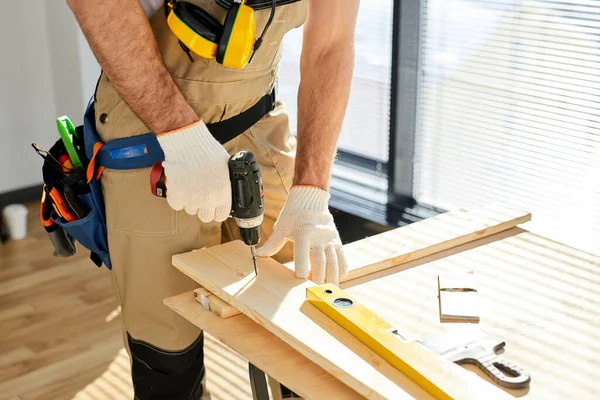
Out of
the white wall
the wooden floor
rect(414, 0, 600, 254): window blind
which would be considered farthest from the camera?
the white wall

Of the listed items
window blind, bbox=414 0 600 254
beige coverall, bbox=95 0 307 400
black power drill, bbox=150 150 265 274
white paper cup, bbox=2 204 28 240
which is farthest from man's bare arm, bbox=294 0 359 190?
white paper cup, bbox=2 204 28 240

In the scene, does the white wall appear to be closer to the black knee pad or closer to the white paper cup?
the white paper cup

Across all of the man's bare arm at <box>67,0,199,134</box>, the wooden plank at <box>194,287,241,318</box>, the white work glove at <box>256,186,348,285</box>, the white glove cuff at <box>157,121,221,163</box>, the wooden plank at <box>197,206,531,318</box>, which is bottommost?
the wooden plank at <box>194,287,241,318</box>

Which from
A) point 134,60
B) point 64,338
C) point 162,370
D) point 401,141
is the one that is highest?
point 134,60

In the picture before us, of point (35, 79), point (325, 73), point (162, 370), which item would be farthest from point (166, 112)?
point (35, 79)

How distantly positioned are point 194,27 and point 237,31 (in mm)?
80

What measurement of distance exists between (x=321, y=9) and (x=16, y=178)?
2.88 meters

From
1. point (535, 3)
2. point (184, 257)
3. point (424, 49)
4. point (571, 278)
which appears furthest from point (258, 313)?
point (424, 49)

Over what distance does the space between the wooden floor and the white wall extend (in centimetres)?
64

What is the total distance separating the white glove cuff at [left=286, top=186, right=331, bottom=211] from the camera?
5.52 ft

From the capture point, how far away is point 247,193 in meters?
1.49

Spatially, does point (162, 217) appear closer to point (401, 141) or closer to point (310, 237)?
point (310, 237)

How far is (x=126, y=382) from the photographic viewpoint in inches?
109

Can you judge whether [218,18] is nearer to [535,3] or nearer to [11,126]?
[535,3]
